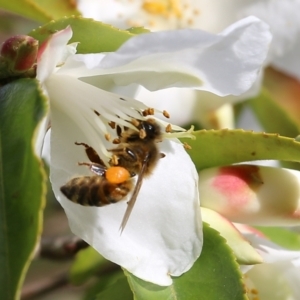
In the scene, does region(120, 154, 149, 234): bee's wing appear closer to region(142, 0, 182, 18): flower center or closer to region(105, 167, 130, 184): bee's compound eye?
region(105, 167, 130, 184): bee's compound eye

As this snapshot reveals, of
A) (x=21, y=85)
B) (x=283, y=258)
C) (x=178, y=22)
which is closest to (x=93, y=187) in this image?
(x=21, y=85)

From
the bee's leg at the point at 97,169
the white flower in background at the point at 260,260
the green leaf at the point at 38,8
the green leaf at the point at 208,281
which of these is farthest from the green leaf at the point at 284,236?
the green leaf at the point at 38,8

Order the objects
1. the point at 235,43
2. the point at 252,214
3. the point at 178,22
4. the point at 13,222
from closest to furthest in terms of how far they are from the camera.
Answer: the point at 13,222
the point at 235,43
the point at 252,214
the point at 178,22

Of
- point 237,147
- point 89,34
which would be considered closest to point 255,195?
point 237,147

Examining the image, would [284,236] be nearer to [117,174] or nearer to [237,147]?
[237,147]

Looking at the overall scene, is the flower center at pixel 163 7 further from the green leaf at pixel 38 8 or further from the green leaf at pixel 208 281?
the green leaf at pixel 208 281

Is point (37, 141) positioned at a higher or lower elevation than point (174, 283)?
higher

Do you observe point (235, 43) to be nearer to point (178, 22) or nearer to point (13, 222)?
point (13, 222)
